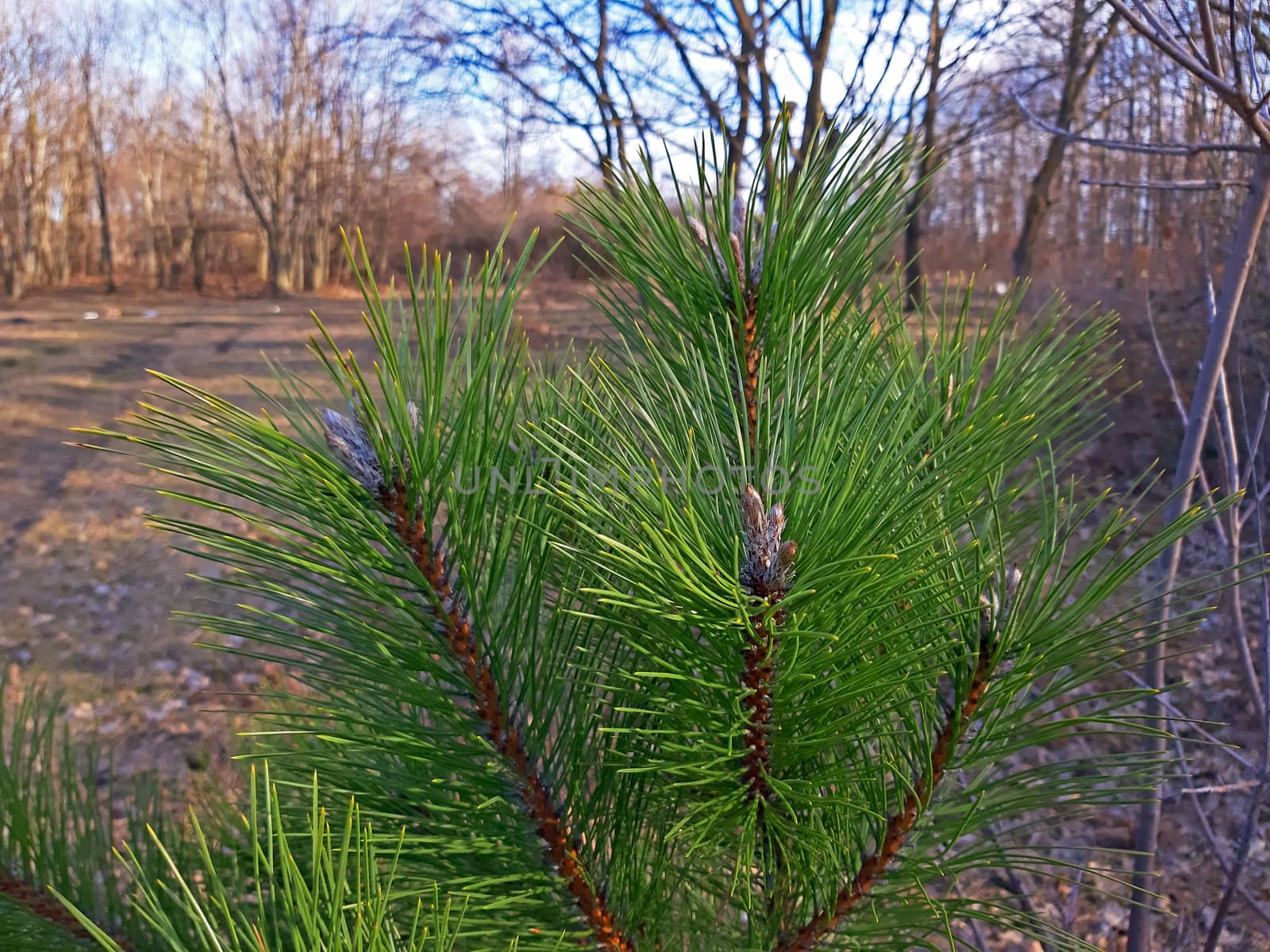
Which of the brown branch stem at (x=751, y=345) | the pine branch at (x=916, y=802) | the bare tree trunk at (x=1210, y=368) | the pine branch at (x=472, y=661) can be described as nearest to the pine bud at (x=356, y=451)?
the pine branch at (x=472, y=661)

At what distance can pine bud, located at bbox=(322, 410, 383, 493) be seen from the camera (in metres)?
0.64

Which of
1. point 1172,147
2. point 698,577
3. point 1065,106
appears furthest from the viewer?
Answer: point 1065,106

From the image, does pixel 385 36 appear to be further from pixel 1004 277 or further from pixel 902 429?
pixel 1004 277

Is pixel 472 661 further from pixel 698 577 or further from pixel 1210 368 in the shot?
pixel 1210 368

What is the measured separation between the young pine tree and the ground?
33 cm

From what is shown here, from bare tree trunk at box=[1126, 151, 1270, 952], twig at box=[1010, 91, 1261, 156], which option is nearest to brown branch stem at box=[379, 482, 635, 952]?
bare tree trunk at box=[1126, 151, 1270, 952]

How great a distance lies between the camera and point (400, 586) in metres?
0.74

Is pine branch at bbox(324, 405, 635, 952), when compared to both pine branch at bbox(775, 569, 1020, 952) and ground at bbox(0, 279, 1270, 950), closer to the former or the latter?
pine branch at bbox(775, 569, 1020, 952)

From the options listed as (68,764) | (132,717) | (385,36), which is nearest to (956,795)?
(68,764)

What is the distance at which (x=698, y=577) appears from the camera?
1.88 ft

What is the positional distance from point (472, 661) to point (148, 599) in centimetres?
603

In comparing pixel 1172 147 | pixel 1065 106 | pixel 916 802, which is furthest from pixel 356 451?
pixel 1065 106

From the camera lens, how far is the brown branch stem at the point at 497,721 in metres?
0.70

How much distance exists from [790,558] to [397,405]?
33 cm
